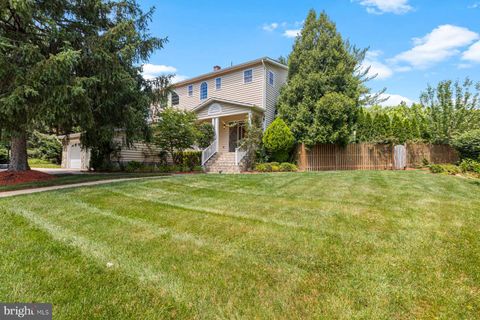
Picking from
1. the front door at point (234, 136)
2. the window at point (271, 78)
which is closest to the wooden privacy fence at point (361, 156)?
the front door at point (234, 136)

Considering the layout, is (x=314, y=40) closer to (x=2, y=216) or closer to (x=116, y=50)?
Answer: (x=116, y=50)

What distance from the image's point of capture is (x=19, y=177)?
1030 centimetres

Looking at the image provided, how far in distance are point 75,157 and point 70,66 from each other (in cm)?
1528

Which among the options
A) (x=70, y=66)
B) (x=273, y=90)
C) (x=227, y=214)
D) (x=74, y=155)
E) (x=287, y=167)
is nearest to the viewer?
(x=227, y=214)

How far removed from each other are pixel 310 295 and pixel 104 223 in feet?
11.3

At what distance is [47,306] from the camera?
2111mm

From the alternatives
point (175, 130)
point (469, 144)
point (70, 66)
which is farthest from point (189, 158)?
point (469, 144)

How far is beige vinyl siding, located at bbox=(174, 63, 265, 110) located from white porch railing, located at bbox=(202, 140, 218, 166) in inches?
150

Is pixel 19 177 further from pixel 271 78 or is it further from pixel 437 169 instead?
pixel 437 169

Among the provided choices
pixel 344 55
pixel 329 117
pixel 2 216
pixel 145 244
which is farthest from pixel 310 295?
pixel 344 55

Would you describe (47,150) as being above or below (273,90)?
below

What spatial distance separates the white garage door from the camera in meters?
20.5

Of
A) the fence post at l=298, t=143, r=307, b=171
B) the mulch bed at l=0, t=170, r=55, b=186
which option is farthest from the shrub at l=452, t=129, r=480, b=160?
the mulch bed at l=0, t=170, r=55, b=186

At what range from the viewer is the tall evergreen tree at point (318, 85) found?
47.1 ft
